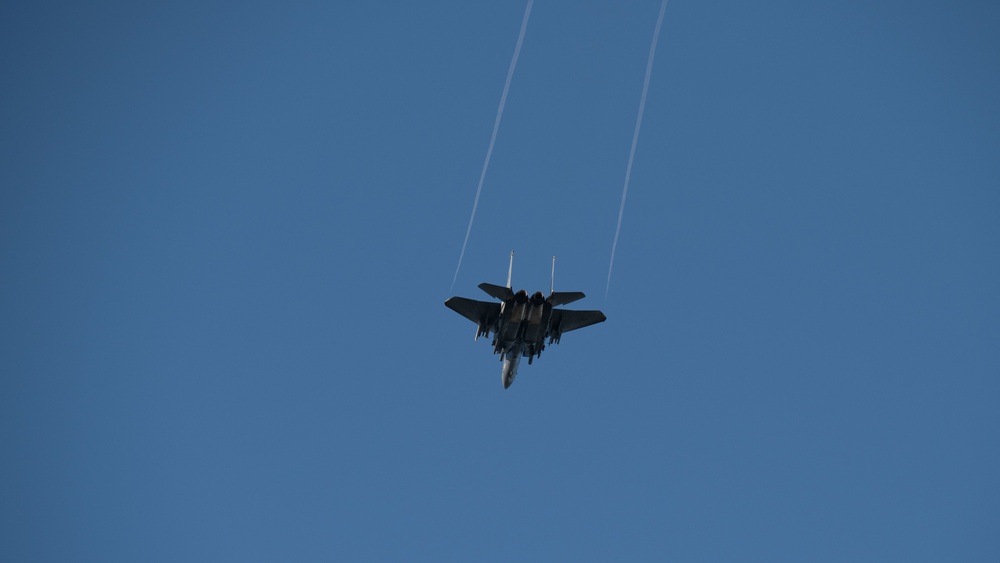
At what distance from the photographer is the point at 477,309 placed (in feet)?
160

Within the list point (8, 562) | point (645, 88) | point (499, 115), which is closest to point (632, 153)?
point (645, 88)

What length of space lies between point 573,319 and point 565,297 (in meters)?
6.11

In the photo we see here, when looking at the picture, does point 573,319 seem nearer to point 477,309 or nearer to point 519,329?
point 519,329

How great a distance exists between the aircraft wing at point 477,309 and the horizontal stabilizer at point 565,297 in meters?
4.95

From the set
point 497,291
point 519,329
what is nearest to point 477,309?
point 519,329

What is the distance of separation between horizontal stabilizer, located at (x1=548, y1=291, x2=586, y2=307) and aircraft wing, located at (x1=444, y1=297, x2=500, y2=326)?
4.95m

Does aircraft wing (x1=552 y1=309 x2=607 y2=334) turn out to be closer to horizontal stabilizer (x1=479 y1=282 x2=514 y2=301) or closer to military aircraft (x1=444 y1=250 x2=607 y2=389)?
military aircraft (x1=444 y1=250 x2=607 y2=389)

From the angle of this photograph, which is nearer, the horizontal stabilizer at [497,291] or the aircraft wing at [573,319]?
the horizontal stabilizer at [497,291]

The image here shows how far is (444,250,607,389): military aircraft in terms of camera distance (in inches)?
1754

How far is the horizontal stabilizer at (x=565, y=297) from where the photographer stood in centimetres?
4388

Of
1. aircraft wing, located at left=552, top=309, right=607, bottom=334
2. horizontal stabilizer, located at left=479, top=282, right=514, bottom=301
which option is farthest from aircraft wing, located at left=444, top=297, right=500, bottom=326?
horizontal stabilizer, located at left=479, top=282, right=514, bottom=301

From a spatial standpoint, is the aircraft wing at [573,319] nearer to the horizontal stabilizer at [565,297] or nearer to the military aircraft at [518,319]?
the military aircraft at [518,319]

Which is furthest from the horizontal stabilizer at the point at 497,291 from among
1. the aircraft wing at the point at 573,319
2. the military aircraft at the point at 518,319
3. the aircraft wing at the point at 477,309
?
the aircraft wing at the point at 573,319

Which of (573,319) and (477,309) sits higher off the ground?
(573,319)
